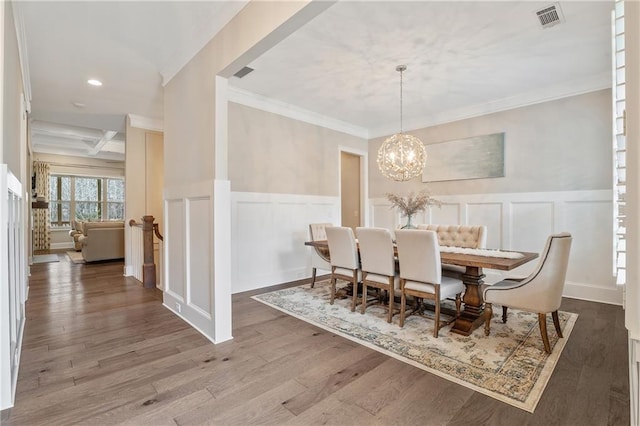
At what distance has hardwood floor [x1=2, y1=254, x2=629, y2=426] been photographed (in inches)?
62.4

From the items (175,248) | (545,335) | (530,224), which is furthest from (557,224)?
(175,248)

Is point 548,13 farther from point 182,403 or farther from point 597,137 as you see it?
point 182,403

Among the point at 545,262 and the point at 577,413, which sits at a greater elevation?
the point at 545,262

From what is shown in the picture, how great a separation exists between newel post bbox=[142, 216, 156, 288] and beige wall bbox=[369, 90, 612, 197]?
476 cm

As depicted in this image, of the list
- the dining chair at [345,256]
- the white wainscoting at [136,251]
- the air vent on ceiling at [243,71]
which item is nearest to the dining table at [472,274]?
the dining chair at [345,256]

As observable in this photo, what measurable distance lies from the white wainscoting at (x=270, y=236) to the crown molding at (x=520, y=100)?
2184mm

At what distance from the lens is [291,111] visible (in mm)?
4715

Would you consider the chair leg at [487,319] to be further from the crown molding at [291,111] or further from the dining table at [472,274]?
the crown molding at [291,111]

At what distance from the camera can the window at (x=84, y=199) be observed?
28.9 feet

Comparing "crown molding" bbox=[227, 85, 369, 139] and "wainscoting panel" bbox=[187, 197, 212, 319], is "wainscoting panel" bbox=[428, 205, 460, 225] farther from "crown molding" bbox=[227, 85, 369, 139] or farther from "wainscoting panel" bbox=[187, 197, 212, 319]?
"wainscoting panel" bbox=[187, 197, 212, 319]

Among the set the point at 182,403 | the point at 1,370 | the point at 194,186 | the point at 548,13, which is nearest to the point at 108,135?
the point at 194,186

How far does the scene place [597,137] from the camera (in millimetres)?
3660

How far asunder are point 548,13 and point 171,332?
13.8 feet

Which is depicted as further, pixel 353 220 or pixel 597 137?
pixel 353 220
